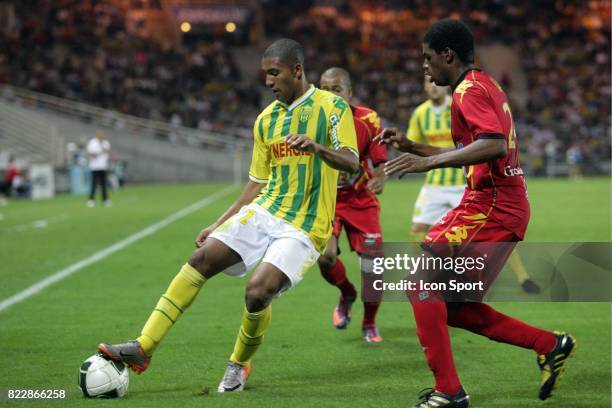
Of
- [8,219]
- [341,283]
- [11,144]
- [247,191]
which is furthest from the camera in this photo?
[11,144]

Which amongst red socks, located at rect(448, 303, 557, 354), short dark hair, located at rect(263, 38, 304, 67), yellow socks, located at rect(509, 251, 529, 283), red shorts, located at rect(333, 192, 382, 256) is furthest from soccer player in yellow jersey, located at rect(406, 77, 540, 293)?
red socks, located at rect(448, 303, 557, 354)

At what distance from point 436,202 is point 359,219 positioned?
1.96 m

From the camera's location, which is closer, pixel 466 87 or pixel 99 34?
pixel 466 87

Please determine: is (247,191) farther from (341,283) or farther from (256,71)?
(256,71)

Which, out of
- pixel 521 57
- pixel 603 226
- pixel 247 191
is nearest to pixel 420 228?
pixel 247 191

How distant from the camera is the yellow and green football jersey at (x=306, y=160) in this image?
5.93 meters

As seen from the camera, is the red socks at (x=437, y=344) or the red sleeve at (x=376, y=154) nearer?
the red socks at (x=437, y=344)

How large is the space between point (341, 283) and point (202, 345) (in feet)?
5.03

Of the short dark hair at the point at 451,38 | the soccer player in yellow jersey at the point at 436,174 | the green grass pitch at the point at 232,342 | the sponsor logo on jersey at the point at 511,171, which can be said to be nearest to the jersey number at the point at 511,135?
the sponsor logo on jersey at the point at 511,171

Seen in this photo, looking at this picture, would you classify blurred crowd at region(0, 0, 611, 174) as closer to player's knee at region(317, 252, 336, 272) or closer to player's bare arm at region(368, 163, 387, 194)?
player's knee at region(317, 252, 336, 272)

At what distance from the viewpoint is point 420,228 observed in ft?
32.7

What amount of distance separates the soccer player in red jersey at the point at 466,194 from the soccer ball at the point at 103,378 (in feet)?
6.07

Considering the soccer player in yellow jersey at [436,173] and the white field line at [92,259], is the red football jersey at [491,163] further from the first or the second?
the white field line at [92,259]

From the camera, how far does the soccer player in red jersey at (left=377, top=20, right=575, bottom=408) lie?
512cm
